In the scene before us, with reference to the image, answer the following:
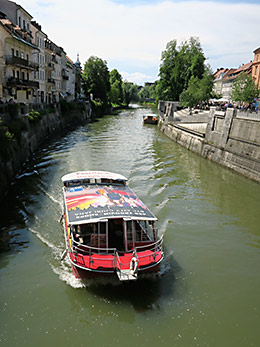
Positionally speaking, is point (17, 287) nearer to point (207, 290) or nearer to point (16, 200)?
point (207, 290)

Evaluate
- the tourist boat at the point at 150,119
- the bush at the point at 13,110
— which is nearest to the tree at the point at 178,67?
the tourist boat at the point at 150,119


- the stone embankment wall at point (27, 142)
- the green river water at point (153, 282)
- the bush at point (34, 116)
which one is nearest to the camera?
the green river water at point (153, 282)

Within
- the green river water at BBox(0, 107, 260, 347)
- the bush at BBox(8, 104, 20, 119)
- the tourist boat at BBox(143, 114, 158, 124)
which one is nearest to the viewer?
the green river water at BBox(0, 107, 260, 347)

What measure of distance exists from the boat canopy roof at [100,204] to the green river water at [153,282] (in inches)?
85.2

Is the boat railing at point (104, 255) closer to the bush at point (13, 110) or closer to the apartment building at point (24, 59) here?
the bush at point (13, 110)

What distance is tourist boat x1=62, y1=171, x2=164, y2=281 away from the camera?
33.2ft

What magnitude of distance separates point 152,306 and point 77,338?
2.59 metres

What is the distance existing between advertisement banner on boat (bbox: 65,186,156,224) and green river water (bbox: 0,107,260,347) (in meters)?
2.19

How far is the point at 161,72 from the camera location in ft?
222

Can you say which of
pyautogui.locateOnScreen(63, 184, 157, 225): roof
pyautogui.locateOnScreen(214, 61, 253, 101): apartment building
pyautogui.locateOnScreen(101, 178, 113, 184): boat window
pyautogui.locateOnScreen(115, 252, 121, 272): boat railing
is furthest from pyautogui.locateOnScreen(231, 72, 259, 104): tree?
pyautogui.locateOnScreen(214, 61, 253, 101): apartment building

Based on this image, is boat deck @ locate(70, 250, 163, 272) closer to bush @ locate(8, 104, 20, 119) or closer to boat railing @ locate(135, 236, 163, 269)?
boat railing @ locate(135, 236, 163, 269)

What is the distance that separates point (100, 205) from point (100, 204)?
91 millimetres

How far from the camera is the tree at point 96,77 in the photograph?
271ft

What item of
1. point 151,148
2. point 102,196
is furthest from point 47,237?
point 151,148
